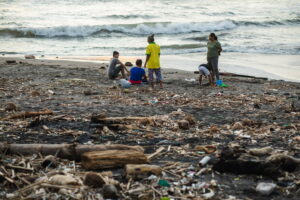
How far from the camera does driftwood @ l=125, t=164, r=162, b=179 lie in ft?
14.8

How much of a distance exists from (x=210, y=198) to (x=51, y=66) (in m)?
14.1

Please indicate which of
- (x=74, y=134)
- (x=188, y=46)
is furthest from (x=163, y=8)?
(x=74, y=134)

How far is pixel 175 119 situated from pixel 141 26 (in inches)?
1155

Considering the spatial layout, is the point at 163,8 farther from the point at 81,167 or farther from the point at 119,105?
the point at 81,167

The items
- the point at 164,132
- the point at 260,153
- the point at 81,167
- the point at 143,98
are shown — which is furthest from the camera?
the point at 143,98

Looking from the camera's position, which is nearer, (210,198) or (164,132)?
(210,198)

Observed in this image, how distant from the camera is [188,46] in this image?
26844 millimetres

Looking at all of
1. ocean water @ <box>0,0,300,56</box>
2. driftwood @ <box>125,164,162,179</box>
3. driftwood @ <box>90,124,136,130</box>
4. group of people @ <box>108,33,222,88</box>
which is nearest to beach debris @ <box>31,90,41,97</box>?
group of people @ <box>108,33,222,88</box>

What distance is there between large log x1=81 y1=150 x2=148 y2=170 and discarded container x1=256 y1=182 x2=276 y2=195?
138 centimetres

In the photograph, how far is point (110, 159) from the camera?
15.8 ft

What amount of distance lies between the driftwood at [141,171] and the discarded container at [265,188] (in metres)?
1.11

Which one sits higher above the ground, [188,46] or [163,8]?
[163,8]

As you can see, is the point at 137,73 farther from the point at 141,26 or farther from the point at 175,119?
the point at 141,26

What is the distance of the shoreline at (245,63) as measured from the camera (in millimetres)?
17297
